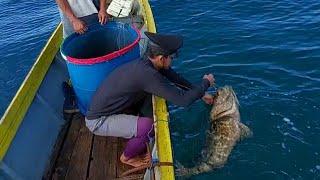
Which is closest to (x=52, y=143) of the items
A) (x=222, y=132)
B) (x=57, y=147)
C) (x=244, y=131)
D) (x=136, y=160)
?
(x=57, y=147)

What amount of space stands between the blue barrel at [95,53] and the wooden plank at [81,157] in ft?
1.40

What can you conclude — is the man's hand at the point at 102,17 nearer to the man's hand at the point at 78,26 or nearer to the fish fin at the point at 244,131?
the man's hand at the point at 78,26

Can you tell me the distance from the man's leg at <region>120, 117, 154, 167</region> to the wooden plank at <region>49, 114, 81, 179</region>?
84 cm

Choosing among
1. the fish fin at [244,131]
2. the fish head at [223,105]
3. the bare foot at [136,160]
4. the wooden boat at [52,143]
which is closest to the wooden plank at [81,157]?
the wooden boat at [52,143]

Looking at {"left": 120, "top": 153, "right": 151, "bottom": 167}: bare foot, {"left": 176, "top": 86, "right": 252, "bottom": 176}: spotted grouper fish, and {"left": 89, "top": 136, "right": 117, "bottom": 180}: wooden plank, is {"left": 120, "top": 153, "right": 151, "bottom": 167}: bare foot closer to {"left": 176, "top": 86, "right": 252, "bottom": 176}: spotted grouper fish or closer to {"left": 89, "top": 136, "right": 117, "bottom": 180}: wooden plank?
{"left": 89, "top": 136, "right": 117, "bottom": 180}: wooden plank

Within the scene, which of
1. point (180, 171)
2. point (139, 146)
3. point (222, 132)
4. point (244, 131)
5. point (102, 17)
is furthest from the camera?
point (102, 17)

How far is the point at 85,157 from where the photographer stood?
20.1ft

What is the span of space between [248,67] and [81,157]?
15.9 ft

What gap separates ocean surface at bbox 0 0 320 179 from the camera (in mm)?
6742

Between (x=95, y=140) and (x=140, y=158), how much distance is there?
980 millimetres

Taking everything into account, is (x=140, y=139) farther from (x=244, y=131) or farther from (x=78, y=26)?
(x=78, y=26)

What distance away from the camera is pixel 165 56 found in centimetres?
570

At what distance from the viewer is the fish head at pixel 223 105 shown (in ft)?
22.4

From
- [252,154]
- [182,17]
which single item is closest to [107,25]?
[252,154]
